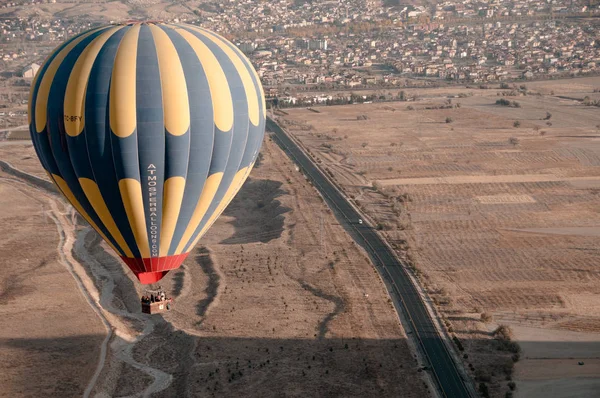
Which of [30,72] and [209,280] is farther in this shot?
[30,72]

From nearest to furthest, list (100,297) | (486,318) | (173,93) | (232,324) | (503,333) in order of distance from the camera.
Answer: (173,93) → (503,333) → (232,324) → (486,318) → (100,297)

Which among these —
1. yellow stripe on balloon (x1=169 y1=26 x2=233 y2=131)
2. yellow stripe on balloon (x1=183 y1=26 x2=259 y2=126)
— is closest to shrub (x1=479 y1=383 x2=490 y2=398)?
yellow stripe on balloon (x1=183 y1=26 x2=259 y2=126)

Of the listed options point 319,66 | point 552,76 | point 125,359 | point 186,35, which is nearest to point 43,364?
point 125,359

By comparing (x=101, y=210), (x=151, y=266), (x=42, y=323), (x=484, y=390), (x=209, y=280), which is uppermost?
(x=101, y=210)

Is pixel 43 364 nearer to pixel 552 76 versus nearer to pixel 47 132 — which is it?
pixel 47 132

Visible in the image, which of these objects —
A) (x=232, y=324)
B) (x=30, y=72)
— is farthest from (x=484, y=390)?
(x=30, y=72)

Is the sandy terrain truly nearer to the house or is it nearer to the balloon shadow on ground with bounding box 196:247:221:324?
the balloon shadow on ground with bounding box 196:247:221:324

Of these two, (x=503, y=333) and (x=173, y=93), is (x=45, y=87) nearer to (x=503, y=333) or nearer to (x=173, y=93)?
(x=173, y=93)
